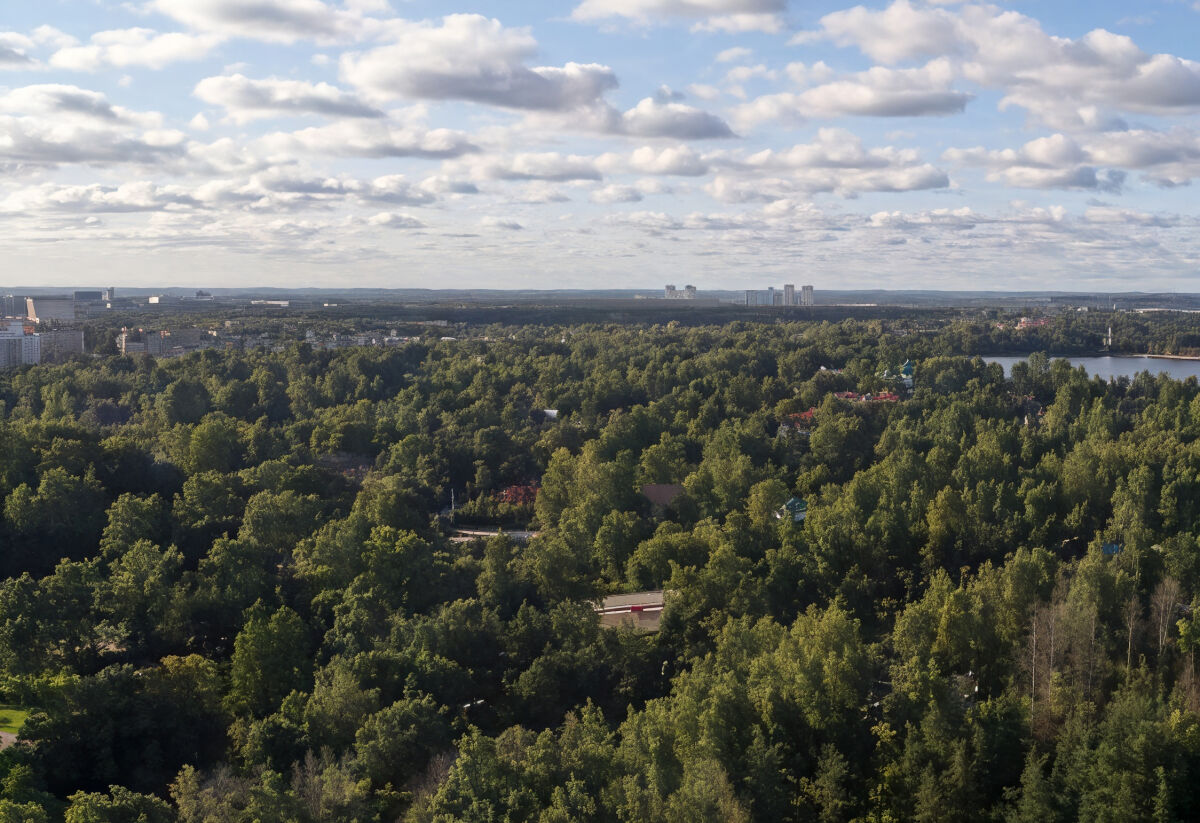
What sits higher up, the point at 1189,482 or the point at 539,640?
the point at 1189,482

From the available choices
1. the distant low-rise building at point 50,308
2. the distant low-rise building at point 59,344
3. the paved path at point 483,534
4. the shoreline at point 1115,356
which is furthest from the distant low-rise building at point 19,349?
the shoreline at point 1115,356

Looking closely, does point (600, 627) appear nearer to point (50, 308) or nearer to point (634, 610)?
point (634, 610)

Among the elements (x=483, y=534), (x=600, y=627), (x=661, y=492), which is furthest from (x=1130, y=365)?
(x=600, y=627)

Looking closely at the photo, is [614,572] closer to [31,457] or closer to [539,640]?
[539,640]

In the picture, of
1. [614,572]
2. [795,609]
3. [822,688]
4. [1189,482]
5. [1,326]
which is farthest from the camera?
[1,326]

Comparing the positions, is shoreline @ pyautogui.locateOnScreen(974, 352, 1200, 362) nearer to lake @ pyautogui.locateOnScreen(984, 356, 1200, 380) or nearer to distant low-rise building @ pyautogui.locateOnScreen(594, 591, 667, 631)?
lake @ pyautogui.locateOnScreen(984, 356, 1200, 380)

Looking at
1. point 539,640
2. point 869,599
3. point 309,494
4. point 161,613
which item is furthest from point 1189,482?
point 161,613

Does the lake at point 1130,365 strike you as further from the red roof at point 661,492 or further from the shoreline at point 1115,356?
the red roof at point 661,492
